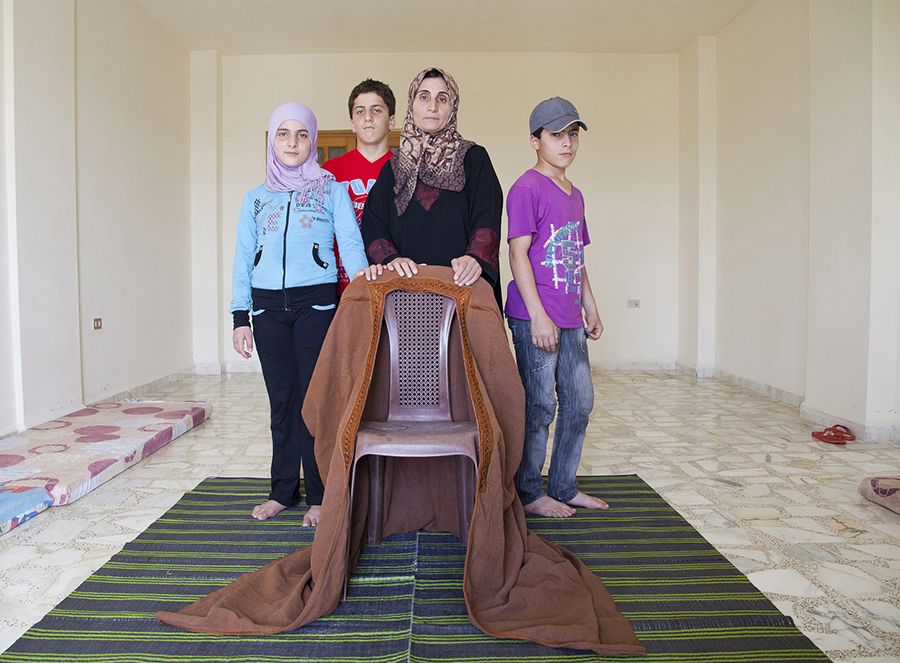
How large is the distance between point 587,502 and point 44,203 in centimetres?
363

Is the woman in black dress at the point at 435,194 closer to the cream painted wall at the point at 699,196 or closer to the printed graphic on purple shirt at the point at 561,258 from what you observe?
the printed graphic on purple shirt at the point at 561,258

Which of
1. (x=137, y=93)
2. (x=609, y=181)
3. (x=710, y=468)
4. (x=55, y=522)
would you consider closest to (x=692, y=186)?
(x=609, y=181)

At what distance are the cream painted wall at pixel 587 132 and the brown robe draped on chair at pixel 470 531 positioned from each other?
4240 millimetres

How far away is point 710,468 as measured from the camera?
287cm

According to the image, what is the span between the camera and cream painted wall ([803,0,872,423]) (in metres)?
3.41

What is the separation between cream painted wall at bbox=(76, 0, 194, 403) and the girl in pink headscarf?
2656 mm

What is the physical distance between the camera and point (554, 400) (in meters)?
2.25

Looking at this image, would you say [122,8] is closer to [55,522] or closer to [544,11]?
[544,11]

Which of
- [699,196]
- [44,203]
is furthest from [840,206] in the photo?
[44,203]

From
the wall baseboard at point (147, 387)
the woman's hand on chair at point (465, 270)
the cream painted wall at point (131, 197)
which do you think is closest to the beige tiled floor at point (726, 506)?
the wall baseboard at point (147, 387)

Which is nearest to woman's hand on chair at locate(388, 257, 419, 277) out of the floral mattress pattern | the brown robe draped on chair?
the brown robe draped on chair

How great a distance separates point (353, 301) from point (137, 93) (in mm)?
4379

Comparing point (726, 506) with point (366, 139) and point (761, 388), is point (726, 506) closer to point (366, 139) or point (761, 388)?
point (366, 139)

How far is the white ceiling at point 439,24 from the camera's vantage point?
5000mm
